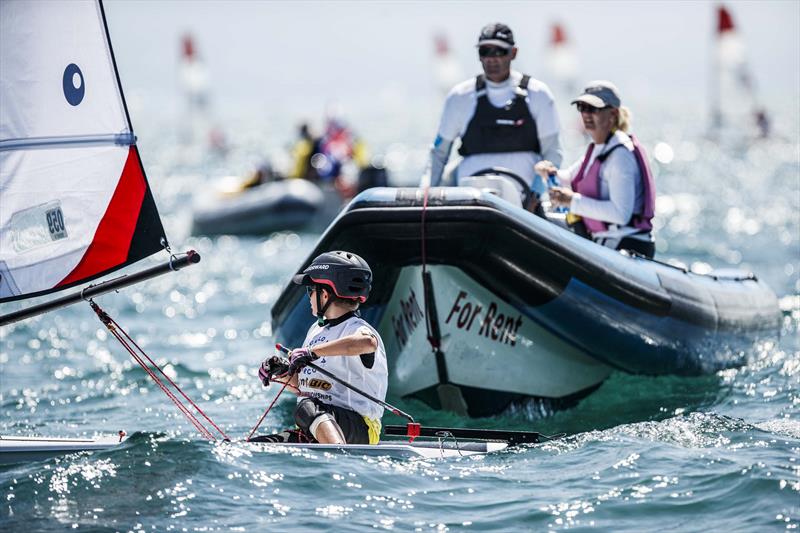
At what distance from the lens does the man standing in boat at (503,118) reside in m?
7.49

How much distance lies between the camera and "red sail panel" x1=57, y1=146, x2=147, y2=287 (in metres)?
5.80

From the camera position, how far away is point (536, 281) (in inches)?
255

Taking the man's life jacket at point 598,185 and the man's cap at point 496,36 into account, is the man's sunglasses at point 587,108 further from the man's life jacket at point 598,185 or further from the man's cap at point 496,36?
the man's cap at point 496,36

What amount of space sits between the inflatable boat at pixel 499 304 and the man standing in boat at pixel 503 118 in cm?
97

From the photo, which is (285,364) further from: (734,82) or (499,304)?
(734,82)

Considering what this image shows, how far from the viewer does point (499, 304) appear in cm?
672

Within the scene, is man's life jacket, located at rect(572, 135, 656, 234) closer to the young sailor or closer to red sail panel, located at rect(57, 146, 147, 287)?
the young sailor

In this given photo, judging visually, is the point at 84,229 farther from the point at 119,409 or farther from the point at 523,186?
the point at 523,186

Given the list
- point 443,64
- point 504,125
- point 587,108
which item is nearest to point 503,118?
point 504,125

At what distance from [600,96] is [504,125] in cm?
69

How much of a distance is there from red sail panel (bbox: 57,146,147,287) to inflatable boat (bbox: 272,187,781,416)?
1.07 m

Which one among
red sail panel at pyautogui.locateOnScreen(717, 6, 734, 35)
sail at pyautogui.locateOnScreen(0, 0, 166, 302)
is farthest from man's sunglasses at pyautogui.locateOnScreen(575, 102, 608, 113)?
red sail panel at pyautogui.locateOnScreen(717, 6, 734, 35)

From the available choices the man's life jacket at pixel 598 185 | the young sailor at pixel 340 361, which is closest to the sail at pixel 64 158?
the young sailor at pixel 340 361

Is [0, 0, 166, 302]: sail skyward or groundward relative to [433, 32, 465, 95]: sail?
groundward
